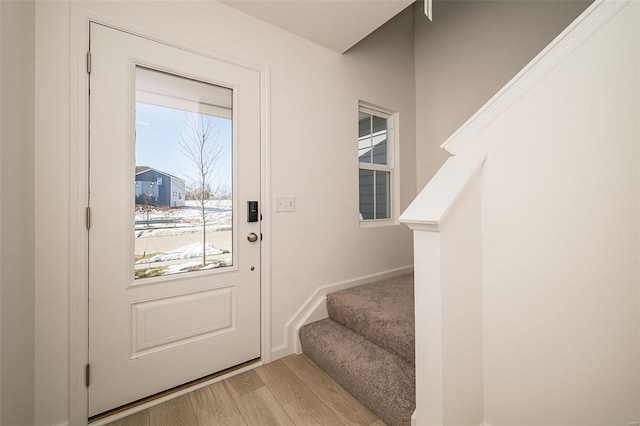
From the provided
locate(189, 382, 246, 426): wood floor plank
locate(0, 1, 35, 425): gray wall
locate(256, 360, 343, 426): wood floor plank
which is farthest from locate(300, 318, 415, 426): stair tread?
locate(0, 1, 35, 425): gray wall

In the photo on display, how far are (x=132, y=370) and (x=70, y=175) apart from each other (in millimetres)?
1096

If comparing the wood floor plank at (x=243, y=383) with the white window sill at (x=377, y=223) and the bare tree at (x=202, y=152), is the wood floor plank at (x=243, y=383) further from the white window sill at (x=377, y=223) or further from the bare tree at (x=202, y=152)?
the white window sill at (x=377, y=223)

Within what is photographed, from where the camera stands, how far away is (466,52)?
2.62m

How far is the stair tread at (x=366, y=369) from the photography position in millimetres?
1290

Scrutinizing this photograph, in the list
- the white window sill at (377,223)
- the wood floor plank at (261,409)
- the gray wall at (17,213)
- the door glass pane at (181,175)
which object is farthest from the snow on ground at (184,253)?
the white window sill at (377,223)

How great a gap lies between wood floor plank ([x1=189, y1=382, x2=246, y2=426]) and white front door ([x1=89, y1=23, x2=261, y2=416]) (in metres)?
0.13

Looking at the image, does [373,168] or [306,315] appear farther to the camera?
[373,168]

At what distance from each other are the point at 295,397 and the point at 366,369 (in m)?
0.45

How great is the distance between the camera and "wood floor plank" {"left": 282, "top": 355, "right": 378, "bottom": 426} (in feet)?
4.46

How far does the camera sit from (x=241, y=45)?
175 centimetres

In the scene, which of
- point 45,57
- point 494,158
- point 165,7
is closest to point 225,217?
point 45,57

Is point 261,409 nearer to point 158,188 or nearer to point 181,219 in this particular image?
point 181,219

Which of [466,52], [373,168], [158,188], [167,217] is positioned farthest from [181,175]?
[466,52]

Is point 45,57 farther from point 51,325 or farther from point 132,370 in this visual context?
point 132,370
